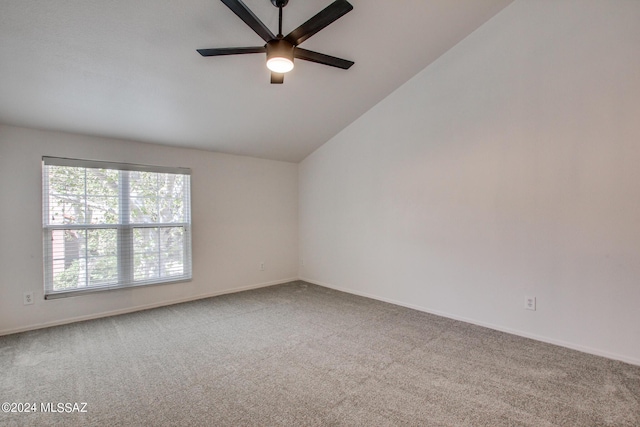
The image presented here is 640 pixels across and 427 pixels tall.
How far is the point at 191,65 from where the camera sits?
9.24ft

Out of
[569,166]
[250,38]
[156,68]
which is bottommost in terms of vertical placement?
[569,166]

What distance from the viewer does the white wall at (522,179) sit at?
8.35 feet

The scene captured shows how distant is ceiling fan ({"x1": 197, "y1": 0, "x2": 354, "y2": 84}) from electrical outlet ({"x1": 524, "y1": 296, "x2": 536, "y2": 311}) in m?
2.68

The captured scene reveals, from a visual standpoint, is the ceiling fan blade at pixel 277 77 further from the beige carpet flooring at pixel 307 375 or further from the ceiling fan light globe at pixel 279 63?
the beige carpet flooring at pixel 307 375

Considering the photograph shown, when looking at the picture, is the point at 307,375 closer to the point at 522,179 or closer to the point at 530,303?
the point at 530,303

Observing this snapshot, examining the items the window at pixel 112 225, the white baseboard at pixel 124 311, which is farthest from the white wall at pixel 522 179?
the window at pixel 112 225

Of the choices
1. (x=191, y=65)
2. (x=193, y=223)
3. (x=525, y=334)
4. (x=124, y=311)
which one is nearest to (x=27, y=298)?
(x=124, y=311)

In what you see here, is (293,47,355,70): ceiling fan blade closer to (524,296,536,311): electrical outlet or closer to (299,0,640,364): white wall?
(299,0,640,364): white wall

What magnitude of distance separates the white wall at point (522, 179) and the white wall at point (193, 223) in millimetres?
1668

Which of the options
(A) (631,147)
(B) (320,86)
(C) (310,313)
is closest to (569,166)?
(A) (631,147)

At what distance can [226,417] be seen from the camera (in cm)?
186

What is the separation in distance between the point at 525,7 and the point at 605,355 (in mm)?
3146

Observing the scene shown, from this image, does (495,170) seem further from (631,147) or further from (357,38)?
(357,38)

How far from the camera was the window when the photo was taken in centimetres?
339
